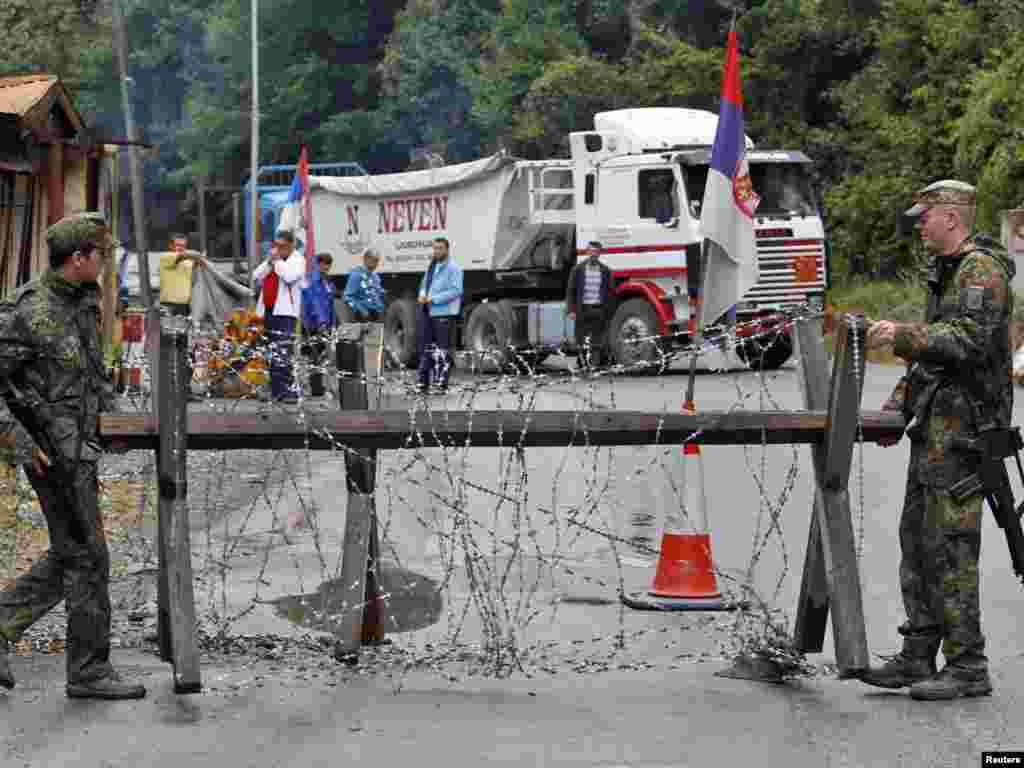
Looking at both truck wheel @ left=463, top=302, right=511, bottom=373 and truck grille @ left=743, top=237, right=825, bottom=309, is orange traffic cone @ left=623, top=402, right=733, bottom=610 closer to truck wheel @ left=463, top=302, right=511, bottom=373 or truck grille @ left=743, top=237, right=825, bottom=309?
truck grille @ left=743, top=237, right=825, bottom=309

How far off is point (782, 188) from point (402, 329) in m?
7.75

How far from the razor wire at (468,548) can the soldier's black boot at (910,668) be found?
0.34m

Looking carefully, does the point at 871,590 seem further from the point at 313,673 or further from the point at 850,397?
the point at 313,673

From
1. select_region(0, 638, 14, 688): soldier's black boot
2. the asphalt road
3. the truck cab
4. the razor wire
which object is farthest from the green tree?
select_region(0, 638, 14, 688): soldier's black boot

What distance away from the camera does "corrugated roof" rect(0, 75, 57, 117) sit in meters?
15.9

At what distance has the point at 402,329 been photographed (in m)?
33.9

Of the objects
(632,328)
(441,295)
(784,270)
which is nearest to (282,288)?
(441,295)

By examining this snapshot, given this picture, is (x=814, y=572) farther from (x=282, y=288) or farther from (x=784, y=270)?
(x=784, y=270)

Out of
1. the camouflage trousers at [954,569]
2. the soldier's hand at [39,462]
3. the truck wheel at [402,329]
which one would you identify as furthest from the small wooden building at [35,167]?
the truck wheel at [402,329]

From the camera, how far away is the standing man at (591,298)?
92.6 feet

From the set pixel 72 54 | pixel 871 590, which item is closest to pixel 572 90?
pixel 72 54

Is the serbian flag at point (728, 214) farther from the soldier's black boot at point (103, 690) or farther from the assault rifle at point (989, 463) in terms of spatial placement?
the soldier's black boot at point (103, 690)

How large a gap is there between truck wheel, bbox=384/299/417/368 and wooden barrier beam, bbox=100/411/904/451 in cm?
2483

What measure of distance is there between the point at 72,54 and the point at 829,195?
38470 millimetres
